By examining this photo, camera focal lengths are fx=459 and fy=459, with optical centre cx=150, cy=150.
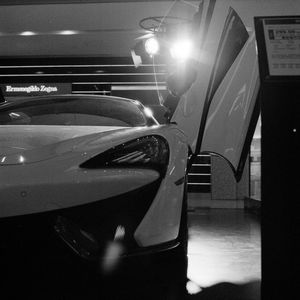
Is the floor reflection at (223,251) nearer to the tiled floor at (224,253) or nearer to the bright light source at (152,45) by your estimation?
the tiled floor at (224,253)

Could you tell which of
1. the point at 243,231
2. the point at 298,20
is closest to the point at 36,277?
the point at 298,20

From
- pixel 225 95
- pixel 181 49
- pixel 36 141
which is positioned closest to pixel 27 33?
pixel 181 49

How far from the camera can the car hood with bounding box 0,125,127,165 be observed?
1657 millimetres

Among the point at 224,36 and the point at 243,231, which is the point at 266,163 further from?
the point at 243,231

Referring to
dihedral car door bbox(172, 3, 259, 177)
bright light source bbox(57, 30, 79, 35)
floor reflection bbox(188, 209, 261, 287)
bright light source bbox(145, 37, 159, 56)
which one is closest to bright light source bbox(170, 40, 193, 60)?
dihedral car door bbox(172, 3, 259, 177)

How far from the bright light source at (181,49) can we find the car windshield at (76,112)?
95 centimetres

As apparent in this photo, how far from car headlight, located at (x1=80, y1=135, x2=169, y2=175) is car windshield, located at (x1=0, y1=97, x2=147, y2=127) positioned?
89 centimetres

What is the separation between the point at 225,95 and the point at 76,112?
3.68ft

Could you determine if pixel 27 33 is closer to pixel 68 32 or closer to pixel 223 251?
pixel 68 32

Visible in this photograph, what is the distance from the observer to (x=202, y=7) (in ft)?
10.7

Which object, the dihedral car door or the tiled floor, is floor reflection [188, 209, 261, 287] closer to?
the tiled floor

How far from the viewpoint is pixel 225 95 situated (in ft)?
10.9

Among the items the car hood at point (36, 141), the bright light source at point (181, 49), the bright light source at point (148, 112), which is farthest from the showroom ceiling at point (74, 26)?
the car hood at point (36, 141)

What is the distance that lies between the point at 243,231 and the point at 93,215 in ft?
10.9
